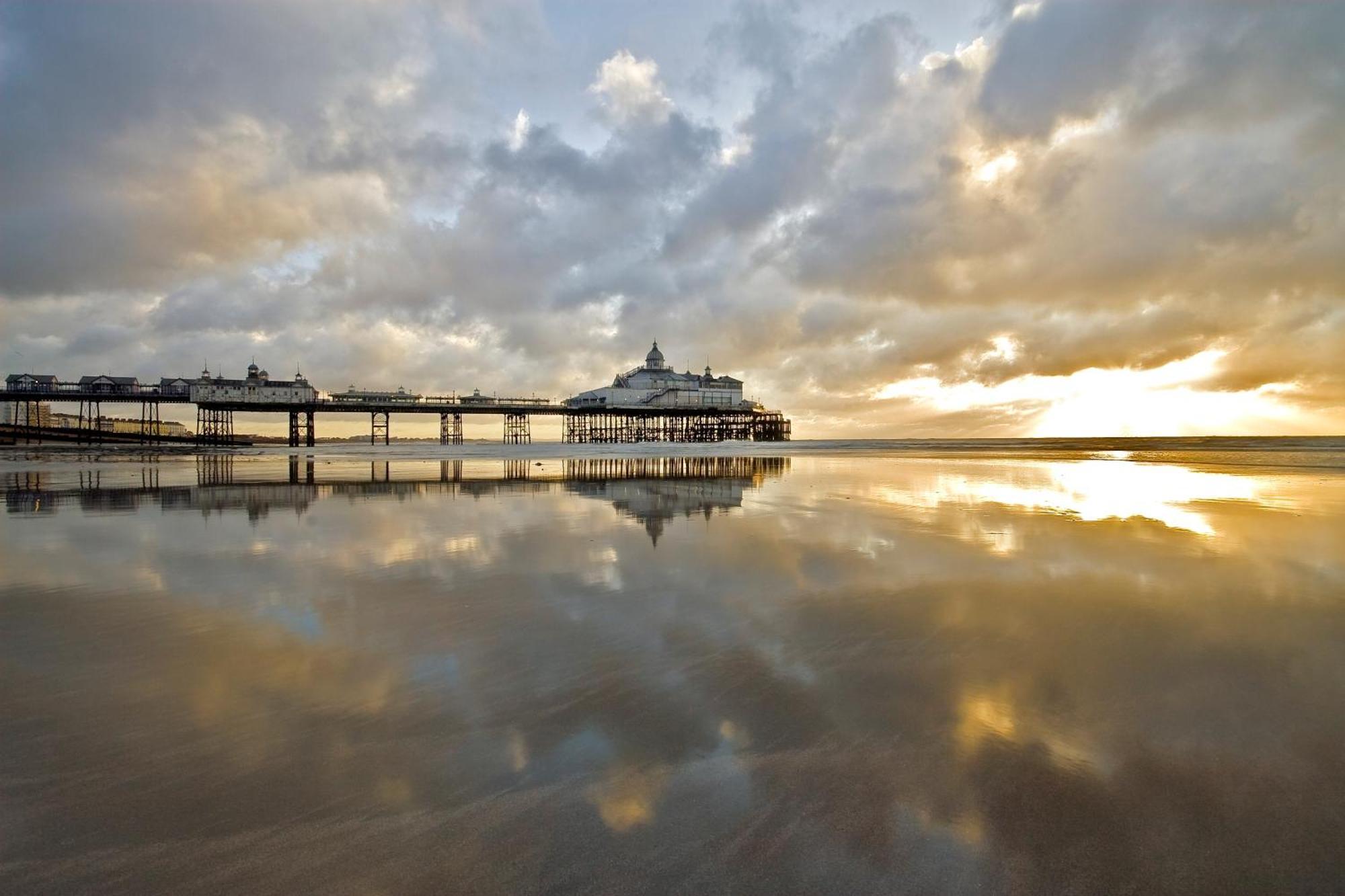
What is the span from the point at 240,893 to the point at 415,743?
930 millimetres

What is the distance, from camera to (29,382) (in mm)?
77312

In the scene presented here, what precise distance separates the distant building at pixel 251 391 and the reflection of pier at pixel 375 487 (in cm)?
5824

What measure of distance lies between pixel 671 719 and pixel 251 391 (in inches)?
3675

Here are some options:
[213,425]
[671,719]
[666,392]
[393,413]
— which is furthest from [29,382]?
[671,719]

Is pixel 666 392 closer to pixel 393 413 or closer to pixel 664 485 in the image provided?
pixel 393 413

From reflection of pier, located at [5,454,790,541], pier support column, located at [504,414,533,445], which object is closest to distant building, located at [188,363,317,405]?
→ pier support column, located at [504,414,533,445]

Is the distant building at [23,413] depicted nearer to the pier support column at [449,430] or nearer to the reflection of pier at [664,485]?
the pier support column at [449,430]

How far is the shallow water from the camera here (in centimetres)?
212

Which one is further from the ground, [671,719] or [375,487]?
[375,487]

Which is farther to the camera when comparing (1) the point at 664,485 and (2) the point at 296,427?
(2) the point at 296,427

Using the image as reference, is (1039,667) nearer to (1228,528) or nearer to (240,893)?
(240,893)

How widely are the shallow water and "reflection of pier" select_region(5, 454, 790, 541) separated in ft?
12.6

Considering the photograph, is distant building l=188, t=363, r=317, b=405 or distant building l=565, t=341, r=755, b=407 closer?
distant building l=188, t=363, r=317, b=405

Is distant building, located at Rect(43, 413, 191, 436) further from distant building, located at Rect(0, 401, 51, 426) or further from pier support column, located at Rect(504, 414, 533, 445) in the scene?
pier support column, located at Rect(504, 414, 533, 445)
